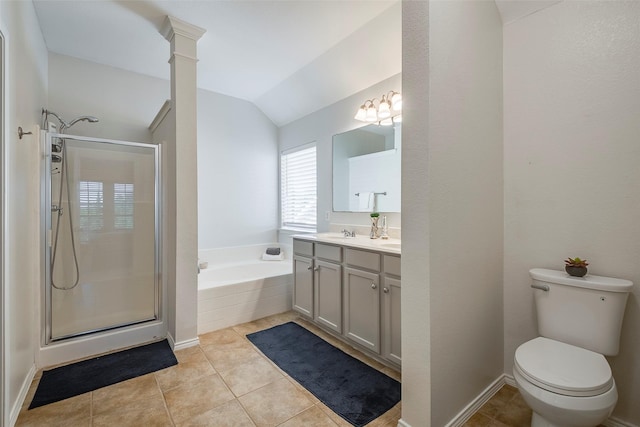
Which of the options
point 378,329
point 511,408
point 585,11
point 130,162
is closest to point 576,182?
point 585,11

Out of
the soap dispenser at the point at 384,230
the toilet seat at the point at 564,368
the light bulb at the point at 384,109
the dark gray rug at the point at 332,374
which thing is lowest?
the dark gray rug at the point at 332,374

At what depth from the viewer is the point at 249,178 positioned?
13.2ft

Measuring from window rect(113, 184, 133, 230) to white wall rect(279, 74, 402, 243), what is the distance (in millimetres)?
1974

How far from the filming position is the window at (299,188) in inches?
147

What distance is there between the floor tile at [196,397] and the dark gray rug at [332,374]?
0.45 m

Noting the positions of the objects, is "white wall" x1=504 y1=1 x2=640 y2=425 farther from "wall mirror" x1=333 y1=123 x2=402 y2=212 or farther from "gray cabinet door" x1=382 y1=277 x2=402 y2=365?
"wall mirror" x1=333 y1=123 x2=402 y2=212

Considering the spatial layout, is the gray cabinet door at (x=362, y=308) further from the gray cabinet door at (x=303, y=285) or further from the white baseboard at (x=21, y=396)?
the white baseboard at (x=21, y=396)

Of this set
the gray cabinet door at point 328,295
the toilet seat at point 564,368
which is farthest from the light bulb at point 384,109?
the toilet seat at point 564,368

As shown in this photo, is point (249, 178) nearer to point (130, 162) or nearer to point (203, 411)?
point (130, 162)

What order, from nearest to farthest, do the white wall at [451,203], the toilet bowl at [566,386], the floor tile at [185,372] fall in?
the toilet bowl at [566,386]
the white wall at [451,203]
the floor tile at [185,372]

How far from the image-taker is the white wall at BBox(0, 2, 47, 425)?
4.95 ft

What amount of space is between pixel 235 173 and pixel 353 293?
242 cm

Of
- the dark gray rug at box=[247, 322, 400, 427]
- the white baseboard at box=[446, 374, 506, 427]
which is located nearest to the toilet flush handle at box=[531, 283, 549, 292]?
the white baseboard at box=[446, 374, 506, 427]

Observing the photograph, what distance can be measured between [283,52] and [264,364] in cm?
277
